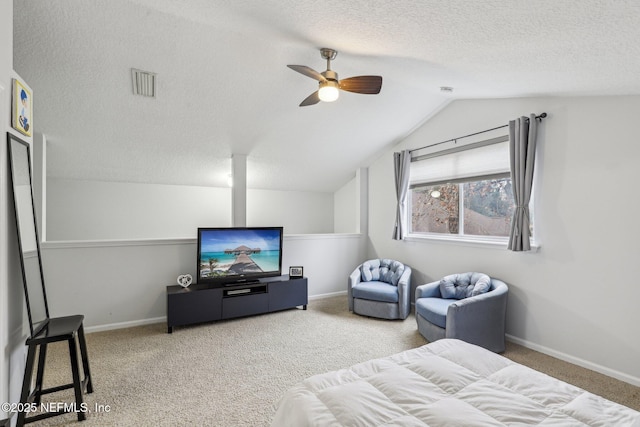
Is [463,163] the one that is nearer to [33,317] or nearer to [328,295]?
[328,295]

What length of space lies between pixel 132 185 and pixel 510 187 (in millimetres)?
5704

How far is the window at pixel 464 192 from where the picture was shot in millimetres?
3666

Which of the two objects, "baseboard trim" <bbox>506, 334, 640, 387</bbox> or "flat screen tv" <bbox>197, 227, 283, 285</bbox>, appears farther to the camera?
"flat screen tv" <bbox>197, 227, 283, 285</bbox>

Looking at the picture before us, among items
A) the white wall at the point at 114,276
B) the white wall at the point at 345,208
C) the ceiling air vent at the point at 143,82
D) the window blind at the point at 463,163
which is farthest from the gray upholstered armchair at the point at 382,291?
the ceiling air vent at the point at 143,82

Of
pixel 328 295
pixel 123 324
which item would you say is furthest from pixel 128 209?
pixel 328 295

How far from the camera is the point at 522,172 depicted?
3217mm

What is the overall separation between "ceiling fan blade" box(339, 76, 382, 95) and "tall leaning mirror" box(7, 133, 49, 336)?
2.37 m

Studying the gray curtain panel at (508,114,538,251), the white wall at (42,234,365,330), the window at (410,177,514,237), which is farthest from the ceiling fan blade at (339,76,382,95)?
the white wall at (42,234,365,330)

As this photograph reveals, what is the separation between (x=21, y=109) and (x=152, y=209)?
11.8ft

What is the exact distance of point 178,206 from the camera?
5680 mm

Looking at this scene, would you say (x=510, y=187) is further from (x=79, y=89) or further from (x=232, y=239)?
(x=79, y=89)

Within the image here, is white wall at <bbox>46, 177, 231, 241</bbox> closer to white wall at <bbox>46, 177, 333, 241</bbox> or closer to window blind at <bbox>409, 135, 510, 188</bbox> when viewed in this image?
white wall at <bbox>46, 177, 333, 241</bbox>

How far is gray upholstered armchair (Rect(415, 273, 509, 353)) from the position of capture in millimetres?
2962

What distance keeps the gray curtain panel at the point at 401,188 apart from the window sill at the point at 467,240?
0.55ft
